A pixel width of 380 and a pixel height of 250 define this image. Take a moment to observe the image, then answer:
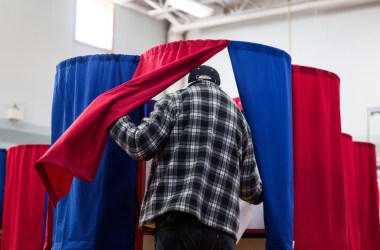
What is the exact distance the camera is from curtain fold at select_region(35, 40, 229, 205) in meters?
2.64

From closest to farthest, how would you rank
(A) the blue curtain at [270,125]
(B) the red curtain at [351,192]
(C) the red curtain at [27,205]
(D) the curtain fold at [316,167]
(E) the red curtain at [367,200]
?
(A) the blue curtain at [270,125]
(D) the curtain fold at [316,167]
(B) the red curtain at [351,192]
(E) the red curtain at [367,200]
(C) the red curtain at [27,205]

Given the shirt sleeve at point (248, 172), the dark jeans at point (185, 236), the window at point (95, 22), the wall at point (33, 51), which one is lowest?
the dark jeans at point (185, 236)

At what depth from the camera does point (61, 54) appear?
937cm

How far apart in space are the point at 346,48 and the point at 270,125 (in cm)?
678

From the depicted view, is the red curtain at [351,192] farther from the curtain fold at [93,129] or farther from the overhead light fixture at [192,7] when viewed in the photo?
the overhead light fixture at [192,7]

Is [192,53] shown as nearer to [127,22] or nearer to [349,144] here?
[349,144]

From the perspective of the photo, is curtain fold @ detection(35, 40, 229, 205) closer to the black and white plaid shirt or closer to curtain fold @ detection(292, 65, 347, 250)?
the black and white plaid shirt

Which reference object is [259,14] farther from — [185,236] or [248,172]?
[185,236]

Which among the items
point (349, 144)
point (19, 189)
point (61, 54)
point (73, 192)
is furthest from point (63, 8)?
point (73, 192)

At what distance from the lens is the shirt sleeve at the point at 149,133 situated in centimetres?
254

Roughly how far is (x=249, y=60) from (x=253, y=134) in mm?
410

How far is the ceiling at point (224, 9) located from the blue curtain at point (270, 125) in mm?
6809

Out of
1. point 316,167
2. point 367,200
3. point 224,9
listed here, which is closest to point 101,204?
point 316,167

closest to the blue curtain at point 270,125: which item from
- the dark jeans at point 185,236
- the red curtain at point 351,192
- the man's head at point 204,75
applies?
the man's head at point 204,75
